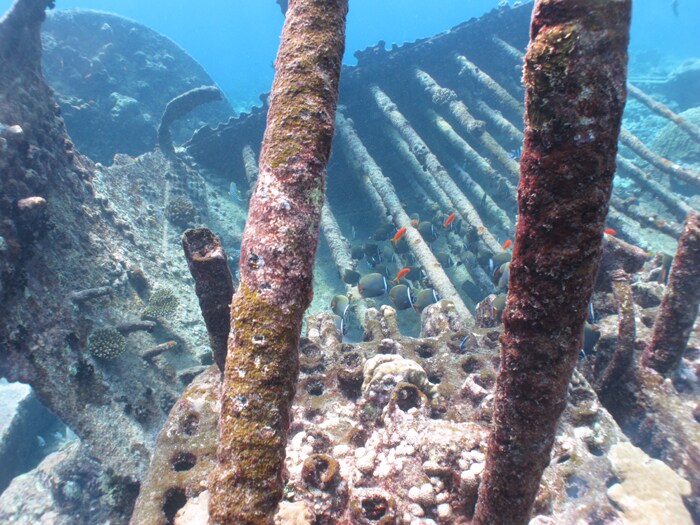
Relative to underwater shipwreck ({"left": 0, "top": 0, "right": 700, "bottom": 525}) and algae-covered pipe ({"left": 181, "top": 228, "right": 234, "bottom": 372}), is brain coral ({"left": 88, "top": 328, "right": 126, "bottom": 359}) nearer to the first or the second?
underwater shipwreck ({"left": 0, "top": 0, "right": 700, "bottom": 525})

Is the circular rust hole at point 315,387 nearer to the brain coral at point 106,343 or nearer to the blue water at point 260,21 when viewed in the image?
the brain coral at point 106,343

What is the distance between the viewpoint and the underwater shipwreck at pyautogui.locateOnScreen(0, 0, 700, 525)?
4.79 feet

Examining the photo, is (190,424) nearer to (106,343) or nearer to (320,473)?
(320,473)

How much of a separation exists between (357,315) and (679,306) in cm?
541

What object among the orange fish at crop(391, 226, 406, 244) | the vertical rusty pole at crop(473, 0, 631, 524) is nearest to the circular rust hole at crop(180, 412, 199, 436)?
the vertical rusty pole at crop(473, 0, 631, 524)

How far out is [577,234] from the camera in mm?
1325

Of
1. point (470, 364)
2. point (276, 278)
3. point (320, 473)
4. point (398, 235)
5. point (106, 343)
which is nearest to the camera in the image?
point (276, 278)

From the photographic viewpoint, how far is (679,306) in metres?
4.07

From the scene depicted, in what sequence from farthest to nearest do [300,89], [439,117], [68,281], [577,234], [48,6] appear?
[439,117], [48,6], [68,281], [300,89], [577,234]

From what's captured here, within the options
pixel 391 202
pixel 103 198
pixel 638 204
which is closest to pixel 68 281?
pixel 103 198

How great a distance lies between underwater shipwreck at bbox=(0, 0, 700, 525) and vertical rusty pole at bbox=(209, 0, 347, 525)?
12 mm

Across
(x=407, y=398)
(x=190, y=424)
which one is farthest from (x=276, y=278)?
(x=190, y=424)

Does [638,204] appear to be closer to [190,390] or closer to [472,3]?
[190,390]

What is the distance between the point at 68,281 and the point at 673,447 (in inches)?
329
